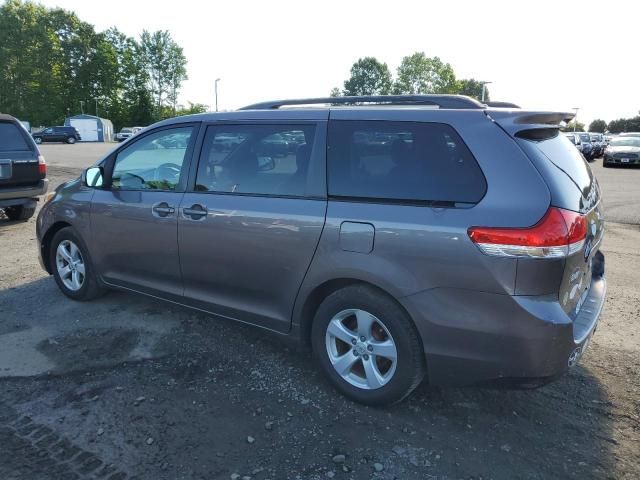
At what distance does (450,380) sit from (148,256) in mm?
2545

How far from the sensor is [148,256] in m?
4.16

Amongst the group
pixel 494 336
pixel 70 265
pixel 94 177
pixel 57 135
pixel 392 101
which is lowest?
pixel 70 265

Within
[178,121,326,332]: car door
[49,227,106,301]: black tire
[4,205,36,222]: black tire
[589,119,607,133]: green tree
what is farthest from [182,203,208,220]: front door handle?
[589,119,607,133]: green tree

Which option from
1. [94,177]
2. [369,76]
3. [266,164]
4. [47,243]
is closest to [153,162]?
[94,177]

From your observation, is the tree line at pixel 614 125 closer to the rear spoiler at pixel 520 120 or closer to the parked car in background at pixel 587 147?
the parked car in background at pixel 587 147

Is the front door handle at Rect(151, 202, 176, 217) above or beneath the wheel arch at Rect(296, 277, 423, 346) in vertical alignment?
above

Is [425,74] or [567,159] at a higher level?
[425,74]

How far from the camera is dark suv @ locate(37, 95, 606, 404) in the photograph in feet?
8.52

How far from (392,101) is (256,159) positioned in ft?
3.29

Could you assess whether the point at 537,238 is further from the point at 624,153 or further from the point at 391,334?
the point at 624,153

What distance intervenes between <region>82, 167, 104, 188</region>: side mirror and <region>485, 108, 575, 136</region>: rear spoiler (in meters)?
3.31

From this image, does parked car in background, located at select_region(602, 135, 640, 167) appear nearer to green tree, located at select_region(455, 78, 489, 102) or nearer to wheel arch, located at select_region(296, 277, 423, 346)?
wheel arch, located at select_region(296, 277, 423, 346)

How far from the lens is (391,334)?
295 centimetres

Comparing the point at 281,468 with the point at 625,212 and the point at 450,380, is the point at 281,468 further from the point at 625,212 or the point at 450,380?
the point at 625,212
